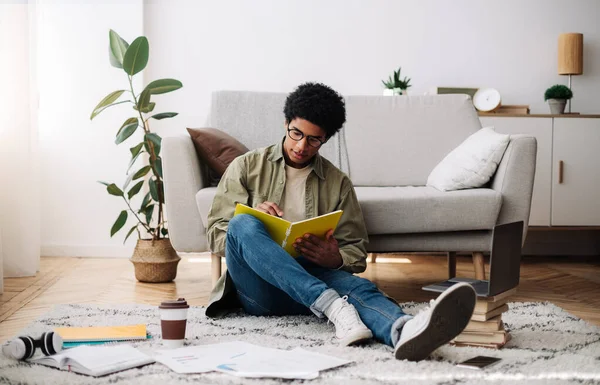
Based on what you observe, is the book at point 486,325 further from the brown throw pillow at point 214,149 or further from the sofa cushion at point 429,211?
the brown throw pillow at point 214,149

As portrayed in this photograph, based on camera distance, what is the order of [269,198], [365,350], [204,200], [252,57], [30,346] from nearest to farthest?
[30,346]
[365,350]
[269,198]
[204,200]
[252,57]

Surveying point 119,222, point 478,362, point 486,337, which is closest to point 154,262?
point 119,222

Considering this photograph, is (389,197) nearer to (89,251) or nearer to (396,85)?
(396,85)

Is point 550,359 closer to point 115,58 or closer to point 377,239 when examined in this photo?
point 377,239

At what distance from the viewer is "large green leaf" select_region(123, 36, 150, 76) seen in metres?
3.53

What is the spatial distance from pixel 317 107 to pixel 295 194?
0.32m

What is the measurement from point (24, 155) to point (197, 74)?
4.46ft

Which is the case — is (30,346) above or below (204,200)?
below

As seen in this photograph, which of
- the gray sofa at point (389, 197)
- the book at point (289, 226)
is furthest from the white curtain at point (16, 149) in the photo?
the book at point (289, 226)

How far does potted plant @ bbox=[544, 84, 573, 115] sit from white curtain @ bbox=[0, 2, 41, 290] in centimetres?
303

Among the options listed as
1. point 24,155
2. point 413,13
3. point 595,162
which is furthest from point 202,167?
point 595,162

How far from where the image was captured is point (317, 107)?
237 cm

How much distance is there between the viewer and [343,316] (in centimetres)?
206

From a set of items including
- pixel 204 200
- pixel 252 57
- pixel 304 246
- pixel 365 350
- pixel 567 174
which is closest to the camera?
pixel 365 350
